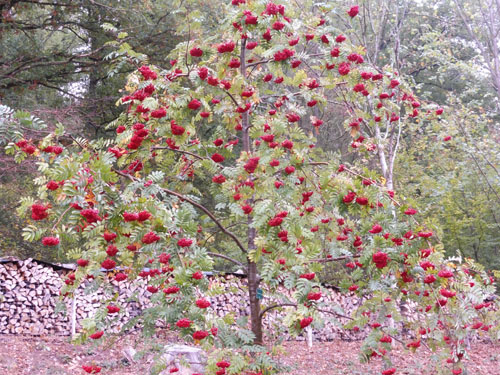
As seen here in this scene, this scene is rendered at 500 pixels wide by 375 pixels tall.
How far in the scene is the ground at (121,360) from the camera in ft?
21.8

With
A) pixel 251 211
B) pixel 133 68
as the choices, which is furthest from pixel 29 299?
pixel 251 211

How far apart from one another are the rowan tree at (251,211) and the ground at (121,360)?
2973mm

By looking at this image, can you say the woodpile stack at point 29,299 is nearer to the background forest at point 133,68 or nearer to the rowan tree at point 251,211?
the background forest at point 133,68

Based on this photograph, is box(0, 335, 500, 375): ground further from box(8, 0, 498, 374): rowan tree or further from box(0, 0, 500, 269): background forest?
box(8, 0, 498, 374): rowan tree

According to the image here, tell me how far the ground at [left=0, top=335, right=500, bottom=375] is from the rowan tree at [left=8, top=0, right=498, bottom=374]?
9.75ft

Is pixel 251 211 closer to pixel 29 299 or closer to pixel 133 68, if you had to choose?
pixel 29 299

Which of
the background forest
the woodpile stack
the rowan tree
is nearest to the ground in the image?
the woodpile stack

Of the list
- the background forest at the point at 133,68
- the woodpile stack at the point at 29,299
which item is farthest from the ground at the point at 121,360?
the background forest at the point at 133,68

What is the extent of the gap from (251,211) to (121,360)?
189 inches

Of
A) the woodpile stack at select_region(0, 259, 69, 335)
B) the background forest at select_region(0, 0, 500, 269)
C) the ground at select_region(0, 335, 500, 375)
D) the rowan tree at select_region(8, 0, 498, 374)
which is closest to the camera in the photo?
the rowan tree at select_region(8, 0, 498, 374)

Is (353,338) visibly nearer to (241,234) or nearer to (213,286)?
(241,234)

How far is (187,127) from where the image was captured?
3.86m

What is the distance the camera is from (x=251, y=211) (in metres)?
3.56

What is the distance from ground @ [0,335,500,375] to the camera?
6656mm
